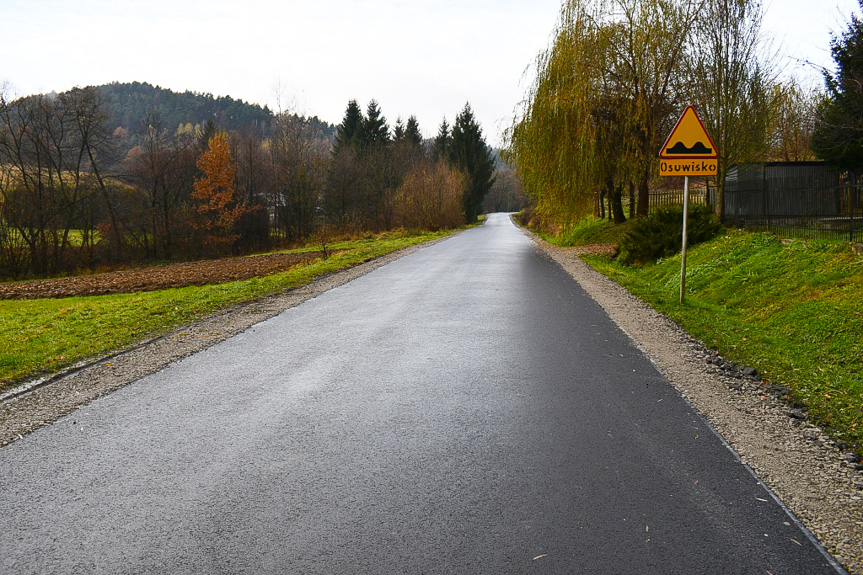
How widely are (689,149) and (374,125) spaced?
208ft

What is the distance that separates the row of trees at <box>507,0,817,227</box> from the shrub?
419 centimetres

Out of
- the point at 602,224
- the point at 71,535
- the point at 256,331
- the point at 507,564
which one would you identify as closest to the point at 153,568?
the point at 71,535

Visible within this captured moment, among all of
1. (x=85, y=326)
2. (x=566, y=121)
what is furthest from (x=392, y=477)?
(x=566, y=121)

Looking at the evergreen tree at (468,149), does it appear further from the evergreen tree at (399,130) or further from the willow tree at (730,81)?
the willow tree at (730,81)

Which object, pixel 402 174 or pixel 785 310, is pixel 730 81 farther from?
pixel 402 174

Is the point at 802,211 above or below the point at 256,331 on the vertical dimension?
above

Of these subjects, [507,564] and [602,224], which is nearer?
[507,564]

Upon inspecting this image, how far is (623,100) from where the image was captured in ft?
72.7

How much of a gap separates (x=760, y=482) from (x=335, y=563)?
8.40 ft

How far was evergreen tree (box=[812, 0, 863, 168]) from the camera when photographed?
18906 millimetres

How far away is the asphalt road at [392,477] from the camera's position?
114 inches

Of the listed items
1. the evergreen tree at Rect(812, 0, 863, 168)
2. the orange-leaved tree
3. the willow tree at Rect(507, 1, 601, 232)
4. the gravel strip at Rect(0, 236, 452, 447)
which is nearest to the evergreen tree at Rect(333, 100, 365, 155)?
the orange-leaved tree

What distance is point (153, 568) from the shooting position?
279cm

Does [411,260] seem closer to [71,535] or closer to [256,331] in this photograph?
[256,331]
